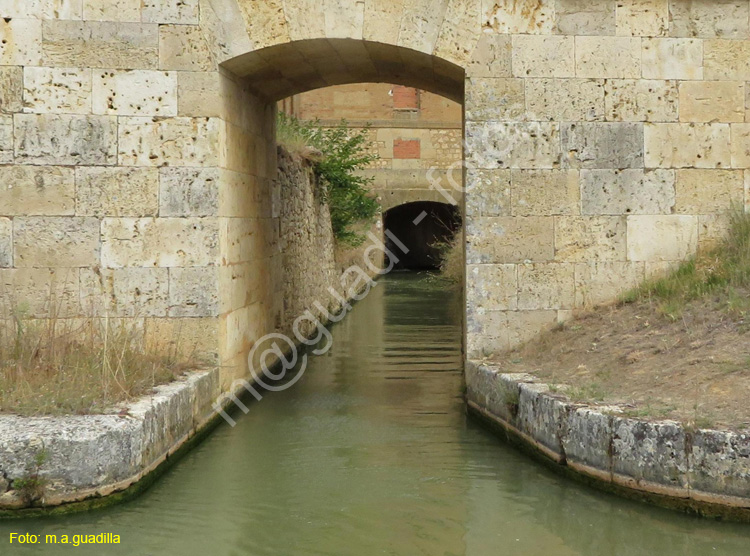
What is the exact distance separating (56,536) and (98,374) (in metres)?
1.30

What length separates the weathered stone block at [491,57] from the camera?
22.9ft

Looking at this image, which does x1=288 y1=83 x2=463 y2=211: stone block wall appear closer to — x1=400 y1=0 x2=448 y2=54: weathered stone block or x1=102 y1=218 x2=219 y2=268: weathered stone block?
x1=400 y1=0 x2=448 y2=54: weathered stone block

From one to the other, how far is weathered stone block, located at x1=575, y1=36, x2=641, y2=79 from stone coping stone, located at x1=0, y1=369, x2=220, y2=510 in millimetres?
4060

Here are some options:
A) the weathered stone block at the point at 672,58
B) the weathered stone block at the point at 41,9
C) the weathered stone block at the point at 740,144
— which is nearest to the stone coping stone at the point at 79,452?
the weathered stone block at the point at 41,9

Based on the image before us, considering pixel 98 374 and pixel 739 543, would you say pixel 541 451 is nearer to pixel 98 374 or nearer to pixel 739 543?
pixel 739 543

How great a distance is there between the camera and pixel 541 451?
5.61 metres

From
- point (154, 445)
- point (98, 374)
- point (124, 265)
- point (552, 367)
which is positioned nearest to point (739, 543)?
point (552, 367)

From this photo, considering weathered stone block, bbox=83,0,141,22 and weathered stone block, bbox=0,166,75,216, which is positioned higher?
weathered stone block, bbox=83,0,141,22

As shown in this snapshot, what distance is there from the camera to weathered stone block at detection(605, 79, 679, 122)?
7.01 m

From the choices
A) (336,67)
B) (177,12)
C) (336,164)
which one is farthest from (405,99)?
(177,12)

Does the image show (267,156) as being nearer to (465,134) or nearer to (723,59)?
(465,134)

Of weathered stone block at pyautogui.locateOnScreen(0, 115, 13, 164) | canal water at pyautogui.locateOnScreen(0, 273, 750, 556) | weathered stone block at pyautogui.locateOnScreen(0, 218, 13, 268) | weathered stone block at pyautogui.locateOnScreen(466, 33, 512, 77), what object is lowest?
canal water at pyautogui.locateOnScreen(0, 273, 750, 556)

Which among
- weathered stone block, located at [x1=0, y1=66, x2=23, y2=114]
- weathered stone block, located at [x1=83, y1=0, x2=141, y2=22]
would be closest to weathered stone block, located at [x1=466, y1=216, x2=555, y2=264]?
weathered stone block, located at [x1=83, y1=0, x2=141, y2=22]

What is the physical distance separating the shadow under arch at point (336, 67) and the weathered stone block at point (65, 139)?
1.04 m
